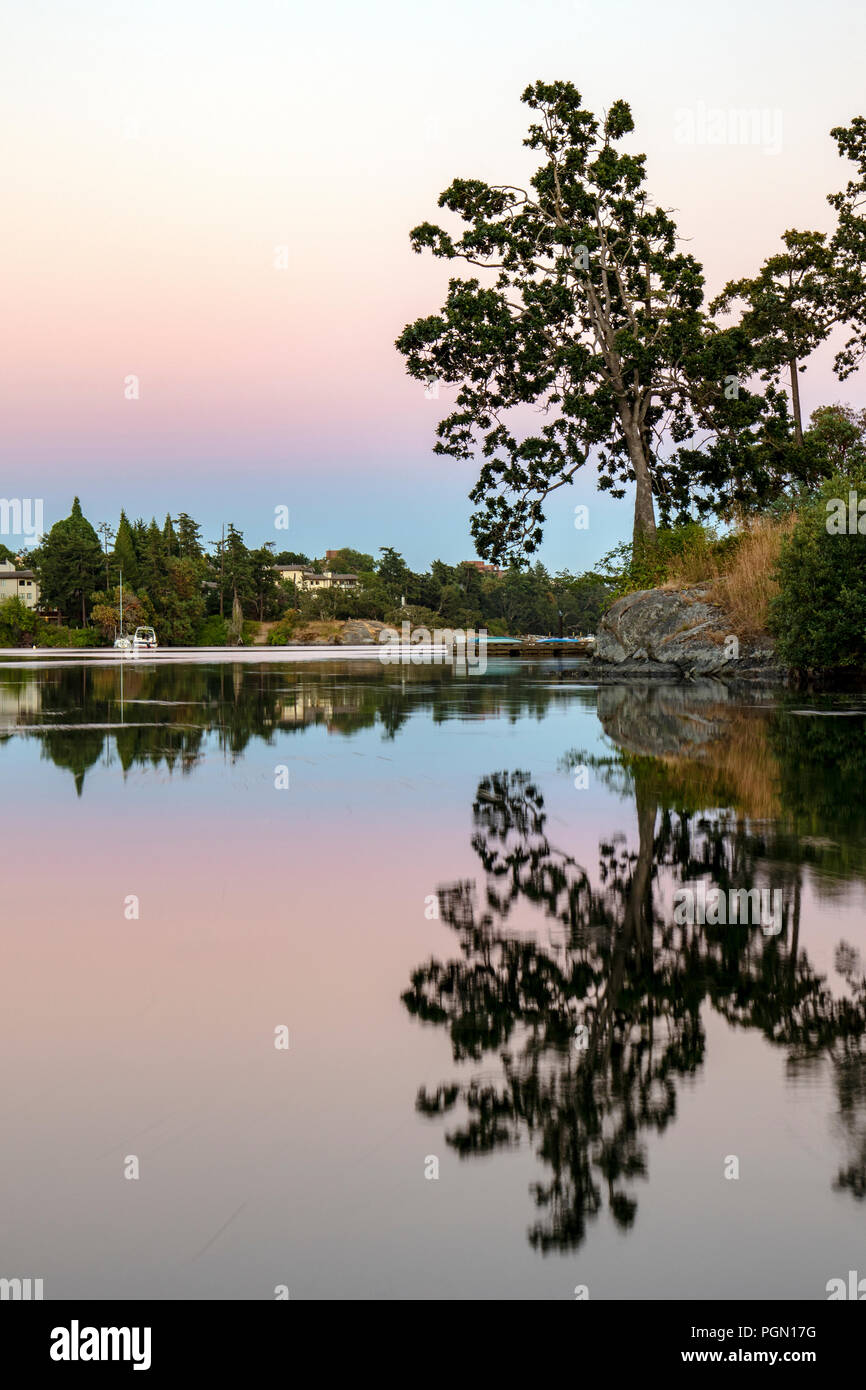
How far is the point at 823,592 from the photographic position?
835 inches

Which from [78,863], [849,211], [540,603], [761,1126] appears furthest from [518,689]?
[540,603]

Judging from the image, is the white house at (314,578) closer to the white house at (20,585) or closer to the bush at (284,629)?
the bush at (284,629)

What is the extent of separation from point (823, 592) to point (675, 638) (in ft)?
27.2

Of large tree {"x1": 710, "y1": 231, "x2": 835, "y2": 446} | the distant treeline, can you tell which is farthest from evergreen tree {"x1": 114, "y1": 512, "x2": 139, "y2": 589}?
large tree {"x1": 710, "y1": 231, "x2": 835, "y2": 446}

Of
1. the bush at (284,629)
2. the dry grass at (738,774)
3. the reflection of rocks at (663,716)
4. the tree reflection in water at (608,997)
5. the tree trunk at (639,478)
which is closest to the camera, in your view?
the tree reflection in water at (608,997)

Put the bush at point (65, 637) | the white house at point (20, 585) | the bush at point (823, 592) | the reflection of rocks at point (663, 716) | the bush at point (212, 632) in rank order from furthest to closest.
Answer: the white house at point (20, 585), the bush at point (212, 632), the bush at point (65, 637), the bush at point (823, 592), the reflection of rocks at point (663, 716)

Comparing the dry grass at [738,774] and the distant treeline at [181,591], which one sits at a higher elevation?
the distant treeline at [181,591]

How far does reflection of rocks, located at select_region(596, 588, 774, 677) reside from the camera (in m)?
27.3

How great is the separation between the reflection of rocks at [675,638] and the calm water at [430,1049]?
18.5 meters

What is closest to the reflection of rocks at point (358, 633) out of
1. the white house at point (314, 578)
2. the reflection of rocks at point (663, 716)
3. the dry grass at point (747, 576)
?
the white house at point (314, 578)

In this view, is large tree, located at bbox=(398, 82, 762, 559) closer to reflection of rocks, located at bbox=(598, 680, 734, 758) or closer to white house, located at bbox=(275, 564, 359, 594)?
reflection of rocks, located at bbox=(598, 680, 734, 758)

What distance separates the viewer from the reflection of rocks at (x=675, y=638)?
2731cm

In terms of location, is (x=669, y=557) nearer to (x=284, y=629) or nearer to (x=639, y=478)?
(x=639, y=478)

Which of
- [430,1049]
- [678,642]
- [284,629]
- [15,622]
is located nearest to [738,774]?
[430,1049]
